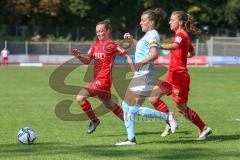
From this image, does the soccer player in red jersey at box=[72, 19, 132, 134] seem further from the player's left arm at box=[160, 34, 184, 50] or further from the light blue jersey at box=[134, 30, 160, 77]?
the player's left arm at box=[160, 34, 184, 50]

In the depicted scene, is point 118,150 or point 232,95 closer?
point 118,150

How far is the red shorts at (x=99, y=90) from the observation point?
10.0 meters

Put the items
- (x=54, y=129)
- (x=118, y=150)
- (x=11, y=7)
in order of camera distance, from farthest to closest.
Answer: (x=11, y=7), (x=54, y=129), (x=118, y=150)

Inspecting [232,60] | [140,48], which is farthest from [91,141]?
[232,60]

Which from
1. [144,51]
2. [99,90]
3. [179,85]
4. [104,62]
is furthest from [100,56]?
[179,85]

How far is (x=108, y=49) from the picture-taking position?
1015 centimetres

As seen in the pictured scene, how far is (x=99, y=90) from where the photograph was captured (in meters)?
10.1

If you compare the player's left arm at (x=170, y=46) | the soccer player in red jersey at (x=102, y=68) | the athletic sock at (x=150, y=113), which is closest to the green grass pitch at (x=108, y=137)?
the athletic sock at (x=150, y=113)

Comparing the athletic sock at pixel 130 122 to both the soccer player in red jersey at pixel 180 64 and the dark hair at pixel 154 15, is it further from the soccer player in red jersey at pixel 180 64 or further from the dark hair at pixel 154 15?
the dark hair at pixel 154 15

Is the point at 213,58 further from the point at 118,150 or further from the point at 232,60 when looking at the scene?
the point at 118,150

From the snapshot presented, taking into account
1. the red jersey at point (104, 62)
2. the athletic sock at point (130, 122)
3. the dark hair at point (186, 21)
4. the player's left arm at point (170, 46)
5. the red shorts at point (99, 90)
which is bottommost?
the athletic sock at point (130, 122)

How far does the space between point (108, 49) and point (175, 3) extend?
5781cm

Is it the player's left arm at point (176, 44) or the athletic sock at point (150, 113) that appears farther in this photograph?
the athletic sock at point (150, 113)

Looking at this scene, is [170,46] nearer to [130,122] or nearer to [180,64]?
[180,64]
